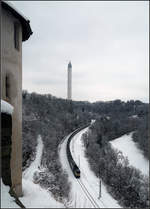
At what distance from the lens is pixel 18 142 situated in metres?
7.88

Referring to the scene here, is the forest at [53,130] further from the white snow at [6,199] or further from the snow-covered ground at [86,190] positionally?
the white snow at [6,199]

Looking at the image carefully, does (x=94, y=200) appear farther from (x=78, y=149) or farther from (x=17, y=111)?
(x=78, y=149)

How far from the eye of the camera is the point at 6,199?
4129 mm

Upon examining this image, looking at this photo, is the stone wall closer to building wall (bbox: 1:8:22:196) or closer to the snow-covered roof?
building wall (bbox: 1:8:22:196)

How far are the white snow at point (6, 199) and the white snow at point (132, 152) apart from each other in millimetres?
37465

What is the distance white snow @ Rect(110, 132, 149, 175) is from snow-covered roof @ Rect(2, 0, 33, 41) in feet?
118

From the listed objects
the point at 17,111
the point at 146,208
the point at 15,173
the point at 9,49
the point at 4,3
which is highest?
the point at 4,3

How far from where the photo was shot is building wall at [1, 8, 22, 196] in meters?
6.90

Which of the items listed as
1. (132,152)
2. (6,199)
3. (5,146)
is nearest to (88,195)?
(5,146)

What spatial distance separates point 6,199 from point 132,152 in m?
48.2

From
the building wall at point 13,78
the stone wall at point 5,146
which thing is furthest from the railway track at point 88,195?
the stone wall at point 5,146

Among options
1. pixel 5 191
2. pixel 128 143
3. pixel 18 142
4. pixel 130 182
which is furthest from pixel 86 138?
pixel 5 191

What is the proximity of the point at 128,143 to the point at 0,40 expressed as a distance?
54.4m

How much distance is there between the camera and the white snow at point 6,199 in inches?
158
